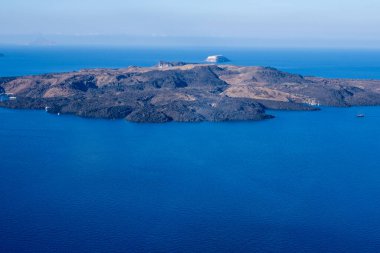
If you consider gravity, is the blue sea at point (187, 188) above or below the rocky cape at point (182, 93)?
below

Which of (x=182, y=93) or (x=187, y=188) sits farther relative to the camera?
Answer: (x=182, y=93)

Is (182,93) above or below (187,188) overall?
above

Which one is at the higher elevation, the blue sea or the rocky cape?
the rocky cape

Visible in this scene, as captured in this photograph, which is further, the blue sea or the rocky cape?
the rocky cape

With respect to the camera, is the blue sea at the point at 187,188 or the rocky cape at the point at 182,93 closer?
the blue sea at the point at 187,188

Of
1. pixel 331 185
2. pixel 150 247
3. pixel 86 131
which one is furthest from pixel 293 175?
pixel 86 131
